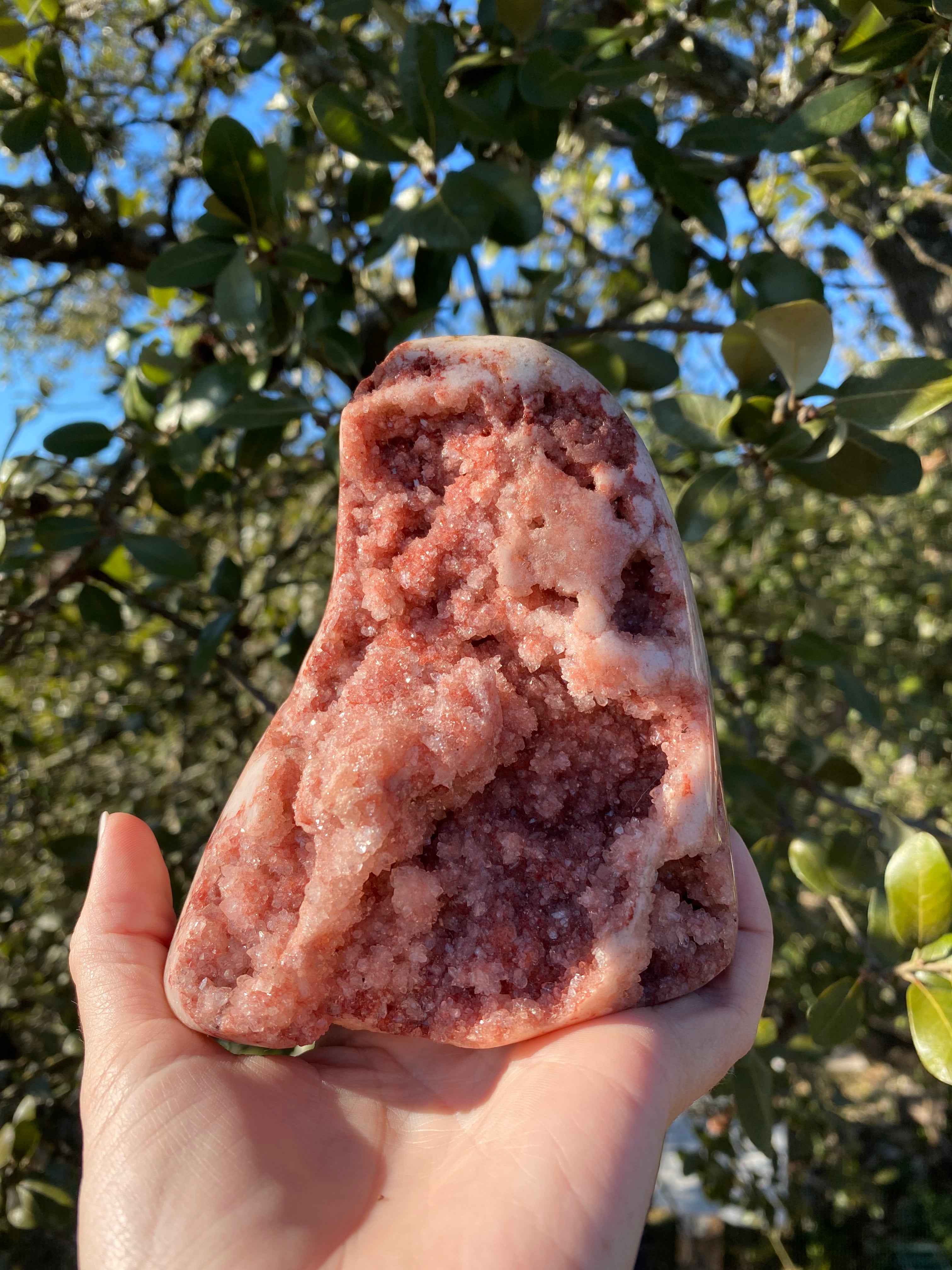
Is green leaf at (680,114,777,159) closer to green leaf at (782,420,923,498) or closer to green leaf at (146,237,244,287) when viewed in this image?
green leaf at (782,420,923,498)

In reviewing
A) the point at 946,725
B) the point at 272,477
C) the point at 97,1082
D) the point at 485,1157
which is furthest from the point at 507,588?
the point at 946,725

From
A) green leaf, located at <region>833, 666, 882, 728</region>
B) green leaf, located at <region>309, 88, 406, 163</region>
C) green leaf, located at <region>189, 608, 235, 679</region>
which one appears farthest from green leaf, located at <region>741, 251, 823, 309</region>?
green leaf, located at <region>189, 608, 235, 679</region>

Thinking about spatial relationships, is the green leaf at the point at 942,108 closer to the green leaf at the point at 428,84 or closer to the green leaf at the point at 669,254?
the green leaf at the point at 669,254

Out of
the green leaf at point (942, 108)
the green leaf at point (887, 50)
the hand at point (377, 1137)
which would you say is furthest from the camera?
the green leaf at point (887, 50)

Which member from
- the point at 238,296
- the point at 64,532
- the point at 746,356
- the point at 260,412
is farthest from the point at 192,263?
the point at 746,356

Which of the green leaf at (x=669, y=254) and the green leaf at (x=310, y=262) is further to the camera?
the green leaf at (x=669, y=254)

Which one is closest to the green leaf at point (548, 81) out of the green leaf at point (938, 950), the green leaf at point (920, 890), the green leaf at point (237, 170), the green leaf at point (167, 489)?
the green leaf at point (237, 170)

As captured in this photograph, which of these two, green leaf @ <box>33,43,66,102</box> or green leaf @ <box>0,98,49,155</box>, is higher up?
green leaf @ <box>33,43,66,102</box>
